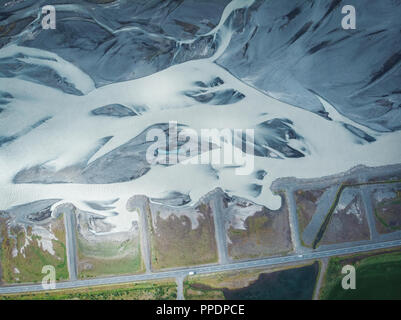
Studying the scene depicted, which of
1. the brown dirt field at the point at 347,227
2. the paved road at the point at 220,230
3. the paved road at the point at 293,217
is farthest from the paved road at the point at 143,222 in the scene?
the brown dirt field at the point at 347,227

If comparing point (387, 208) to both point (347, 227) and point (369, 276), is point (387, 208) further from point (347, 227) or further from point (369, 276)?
point (369, 276)

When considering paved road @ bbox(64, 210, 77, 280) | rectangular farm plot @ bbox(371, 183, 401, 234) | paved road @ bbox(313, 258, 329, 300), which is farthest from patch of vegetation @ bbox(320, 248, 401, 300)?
paved road @ bbox(64, 210, 77, 280)

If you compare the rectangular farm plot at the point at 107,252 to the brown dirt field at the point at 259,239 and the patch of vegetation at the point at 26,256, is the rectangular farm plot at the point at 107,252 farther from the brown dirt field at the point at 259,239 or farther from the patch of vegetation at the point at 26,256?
the brown dirt field at the point at 259,239

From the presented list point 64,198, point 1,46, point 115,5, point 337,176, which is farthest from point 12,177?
point 337,176

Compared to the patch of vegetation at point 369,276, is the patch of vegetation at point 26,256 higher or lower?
higher

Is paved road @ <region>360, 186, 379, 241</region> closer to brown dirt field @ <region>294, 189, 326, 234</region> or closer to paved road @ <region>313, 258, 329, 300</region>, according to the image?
brown dirt field @ <region>294, 189, 326, 234</region>

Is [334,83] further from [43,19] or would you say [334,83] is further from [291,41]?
[43,19]
